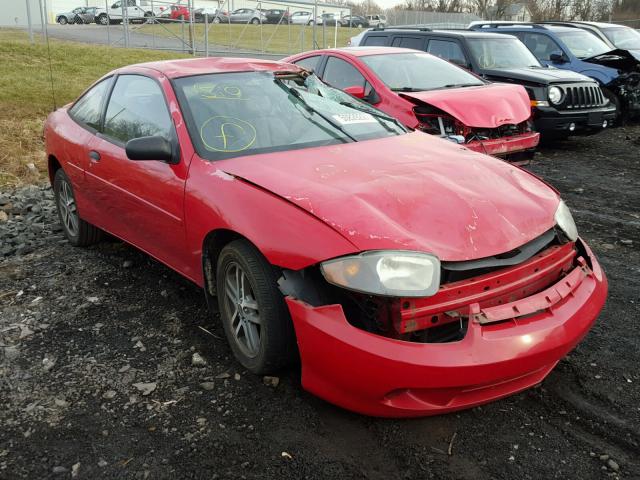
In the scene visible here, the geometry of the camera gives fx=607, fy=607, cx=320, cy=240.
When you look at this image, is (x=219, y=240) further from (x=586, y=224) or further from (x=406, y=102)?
(x=406, y=102)

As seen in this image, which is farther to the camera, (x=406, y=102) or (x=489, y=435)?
(x=406, y=102)

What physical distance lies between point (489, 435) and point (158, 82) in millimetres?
2926

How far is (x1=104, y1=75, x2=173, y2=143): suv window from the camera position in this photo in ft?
12.7

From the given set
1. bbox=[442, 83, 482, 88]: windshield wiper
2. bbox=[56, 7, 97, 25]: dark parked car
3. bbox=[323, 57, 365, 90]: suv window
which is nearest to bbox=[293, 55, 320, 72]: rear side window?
bbox=[323, 57, 365, 90]: suv window

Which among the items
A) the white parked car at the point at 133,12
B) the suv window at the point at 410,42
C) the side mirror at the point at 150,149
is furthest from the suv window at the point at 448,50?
the white parked car at the point at 133,12

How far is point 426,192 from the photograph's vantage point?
3.00 metres

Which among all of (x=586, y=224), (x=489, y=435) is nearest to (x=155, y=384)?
(x=489, y=435)

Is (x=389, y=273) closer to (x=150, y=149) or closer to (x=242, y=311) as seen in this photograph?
(x=242, y=311)

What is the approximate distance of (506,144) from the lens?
6.74 m

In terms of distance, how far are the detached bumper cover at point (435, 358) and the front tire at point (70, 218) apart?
301 cm

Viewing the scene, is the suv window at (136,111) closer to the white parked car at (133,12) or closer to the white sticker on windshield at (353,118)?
the white sticker on windshield at (353,118)

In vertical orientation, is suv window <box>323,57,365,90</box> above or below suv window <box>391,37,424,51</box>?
below

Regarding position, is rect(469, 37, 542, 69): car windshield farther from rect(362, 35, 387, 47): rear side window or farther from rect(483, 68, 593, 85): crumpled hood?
rect(362, 35, 387, 47): rear side window

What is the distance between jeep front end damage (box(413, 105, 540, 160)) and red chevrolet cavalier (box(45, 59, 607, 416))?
2687 millimetres
